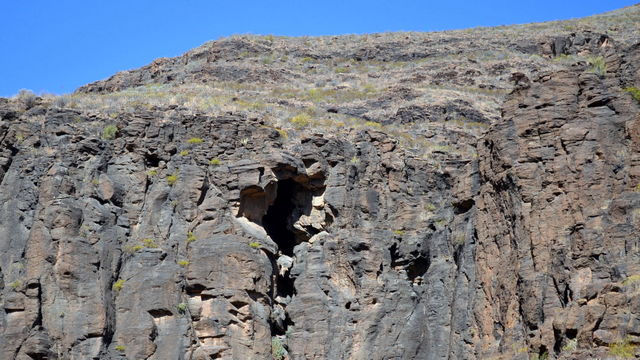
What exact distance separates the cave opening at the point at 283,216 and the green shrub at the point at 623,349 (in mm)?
15314

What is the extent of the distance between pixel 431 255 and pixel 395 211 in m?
2.20

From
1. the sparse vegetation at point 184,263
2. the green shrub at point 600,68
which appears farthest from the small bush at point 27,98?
the green shrub at point 600,68

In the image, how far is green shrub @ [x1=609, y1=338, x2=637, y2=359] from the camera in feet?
74.6

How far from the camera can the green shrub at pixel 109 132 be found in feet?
121

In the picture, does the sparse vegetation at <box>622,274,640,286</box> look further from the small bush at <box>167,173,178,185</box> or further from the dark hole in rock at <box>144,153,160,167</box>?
the dark hole in rock at <box>144,153,160,167</box>

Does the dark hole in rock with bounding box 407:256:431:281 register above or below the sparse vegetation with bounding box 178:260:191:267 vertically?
above

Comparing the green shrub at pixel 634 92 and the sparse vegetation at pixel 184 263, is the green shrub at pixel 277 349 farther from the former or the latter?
the green shrub at pixel 634 92

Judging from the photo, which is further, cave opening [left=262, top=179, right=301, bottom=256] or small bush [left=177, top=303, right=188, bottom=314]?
cave opening [left=262, top=179, right=301, bottom=256]

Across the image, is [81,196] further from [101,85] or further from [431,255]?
[101,85]

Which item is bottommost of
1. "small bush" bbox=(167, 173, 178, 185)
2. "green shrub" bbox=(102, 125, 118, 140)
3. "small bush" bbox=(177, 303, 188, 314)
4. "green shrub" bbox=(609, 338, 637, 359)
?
"green shrub" bbox=(609, 338, 637, 359)

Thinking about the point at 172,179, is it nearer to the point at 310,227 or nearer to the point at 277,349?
the point at 310,227

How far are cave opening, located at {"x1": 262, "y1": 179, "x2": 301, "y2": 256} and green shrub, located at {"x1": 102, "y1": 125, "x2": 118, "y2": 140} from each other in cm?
624

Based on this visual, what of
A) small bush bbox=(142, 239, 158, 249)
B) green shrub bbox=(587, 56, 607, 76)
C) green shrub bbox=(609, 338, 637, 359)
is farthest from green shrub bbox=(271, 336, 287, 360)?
green shrub bbox=(587, 56, 607, 76)

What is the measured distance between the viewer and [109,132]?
3681cm
